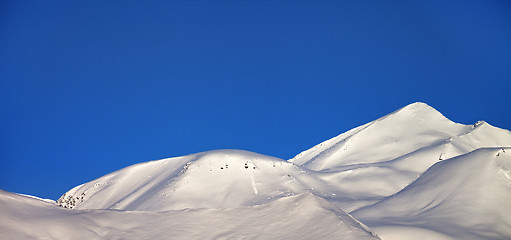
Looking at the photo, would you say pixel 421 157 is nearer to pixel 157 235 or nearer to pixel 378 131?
pixel 378 131

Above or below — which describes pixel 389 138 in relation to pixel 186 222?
above

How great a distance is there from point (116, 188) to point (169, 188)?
1117 cm

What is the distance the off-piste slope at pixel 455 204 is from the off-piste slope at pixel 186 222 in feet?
29.3

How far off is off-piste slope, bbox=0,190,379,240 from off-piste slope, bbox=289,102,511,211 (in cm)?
2024

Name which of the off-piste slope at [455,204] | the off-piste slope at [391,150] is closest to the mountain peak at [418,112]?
the off-piste slope at [391,150]

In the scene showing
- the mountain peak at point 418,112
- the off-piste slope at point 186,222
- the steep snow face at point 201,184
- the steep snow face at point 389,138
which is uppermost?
the mountain peak at point 418,112

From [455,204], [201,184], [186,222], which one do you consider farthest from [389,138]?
[186,222]

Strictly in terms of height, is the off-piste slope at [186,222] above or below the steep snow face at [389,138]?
below

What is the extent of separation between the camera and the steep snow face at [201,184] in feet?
152

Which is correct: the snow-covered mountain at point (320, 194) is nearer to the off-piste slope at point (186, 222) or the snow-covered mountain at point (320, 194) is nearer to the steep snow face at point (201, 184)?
the off-piste slope at point (186, 222)

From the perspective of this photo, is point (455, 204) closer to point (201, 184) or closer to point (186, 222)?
point (186, 222)

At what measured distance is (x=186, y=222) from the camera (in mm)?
23719

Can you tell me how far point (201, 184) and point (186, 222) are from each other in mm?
26565

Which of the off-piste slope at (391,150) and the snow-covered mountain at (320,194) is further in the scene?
the off-piste slope at (391,150)
